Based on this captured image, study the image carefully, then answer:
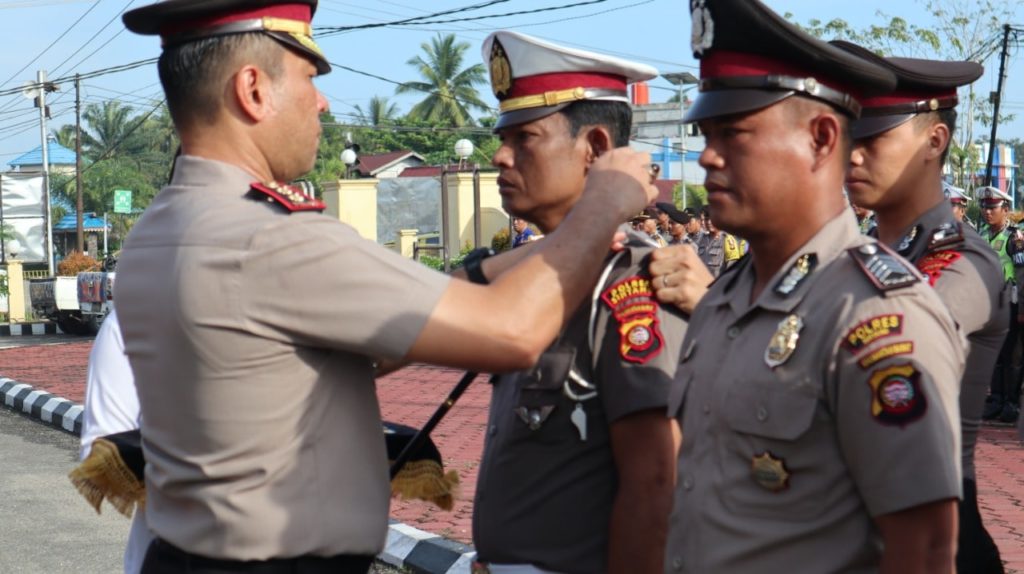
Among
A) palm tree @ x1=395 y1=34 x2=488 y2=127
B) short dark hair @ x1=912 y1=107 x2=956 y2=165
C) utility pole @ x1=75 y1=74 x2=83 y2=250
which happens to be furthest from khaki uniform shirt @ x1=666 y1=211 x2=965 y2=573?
palm tree @ x1=395 y1=34 x2=488 y2=127

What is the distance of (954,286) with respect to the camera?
303 centimetres

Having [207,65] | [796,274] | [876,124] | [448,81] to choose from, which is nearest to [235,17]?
[207,65]

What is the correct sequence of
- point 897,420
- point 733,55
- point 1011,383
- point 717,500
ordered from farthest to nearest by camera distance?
1. point 1011,383
2. point 733,55
3. point 717,500
4. point 897,420

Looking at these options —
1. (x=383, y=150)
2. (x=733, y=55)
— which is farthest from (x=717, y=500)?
(x=383, y=150)

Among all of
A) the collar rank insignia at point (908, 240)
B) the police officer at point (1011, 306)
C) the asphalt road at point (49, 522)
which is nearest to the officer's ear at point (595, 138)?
the collar rank insignia at point (908, 240)

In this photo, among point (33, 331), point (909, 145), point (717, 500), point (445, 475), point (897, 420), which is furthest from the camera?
point (33, 331)

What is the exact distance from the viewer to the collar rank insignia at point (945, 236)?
3.13 m

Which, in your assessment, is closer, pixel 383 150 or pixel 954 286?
pixel 954 286

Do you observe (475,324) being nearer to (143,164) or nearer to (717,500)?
(717,500)

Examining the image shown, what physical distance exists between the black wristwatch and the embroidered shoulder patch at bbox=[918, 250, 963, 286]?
1.02 metres

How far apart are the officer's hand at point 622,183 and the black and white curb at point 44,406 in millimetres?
8917

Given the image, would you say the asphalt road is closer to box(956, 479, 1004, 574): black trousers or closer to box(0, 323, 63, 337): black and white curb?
box(956, 479, 1004, 574): black trousers

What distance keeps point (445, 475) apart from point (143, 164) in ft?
225

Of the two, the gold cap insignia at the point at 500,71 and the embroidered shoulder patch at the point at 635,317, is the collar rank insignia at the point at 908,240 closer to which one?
the embroidered shoulder patch at the point at 635,317
